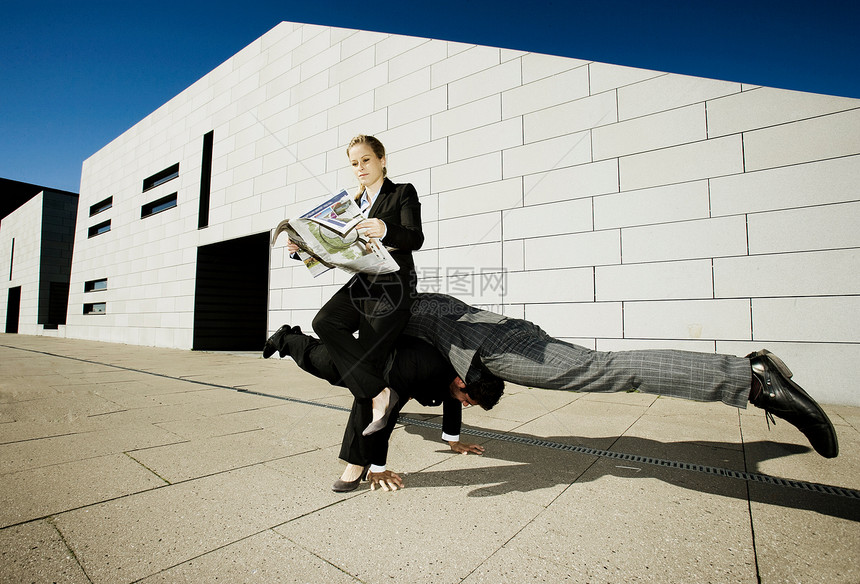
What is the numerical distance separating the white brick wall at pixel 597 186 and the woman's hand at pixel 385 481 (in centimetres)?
381

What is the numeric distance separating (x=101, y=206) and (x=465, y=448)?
20935mm

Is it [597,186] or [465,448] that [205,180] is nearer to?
[597,186]

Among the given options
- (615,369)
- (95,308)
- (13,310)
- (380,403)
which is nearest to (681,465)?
(615,369)

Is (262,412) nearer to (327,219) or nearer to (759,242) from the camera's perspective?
(327,219)

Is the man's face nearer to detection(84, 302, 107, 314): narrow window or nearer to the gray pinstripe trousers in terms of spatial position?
the gray pinstripe trousers

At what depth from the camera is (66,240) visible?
23.5 meters

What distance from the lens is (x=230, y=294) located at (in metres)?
12.0

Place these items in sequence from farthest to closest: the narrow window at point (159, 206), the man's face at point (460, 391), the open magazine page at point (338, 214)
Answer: the narrow window at point (159, 206) → the man's face at point (460, 391) → the open magazine page at point (338, 214)

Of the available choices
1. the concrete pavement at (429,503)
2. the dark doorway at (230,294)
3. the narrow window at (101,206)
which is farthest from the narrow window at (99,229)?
the concrete pavement at (429,503)

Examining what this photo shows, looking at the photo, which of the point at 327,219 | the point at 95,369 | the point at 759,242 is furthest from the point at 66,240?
the point at 759,242

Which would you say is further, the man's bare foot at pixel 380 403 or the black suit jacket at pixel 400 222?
the black suit jacket at pixel 400 222

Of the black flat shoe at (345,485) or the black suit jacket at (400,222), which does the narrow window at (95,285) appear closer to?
the black suit jacket at (400,222)

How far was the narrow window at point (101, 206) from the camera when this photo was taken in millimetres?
16816

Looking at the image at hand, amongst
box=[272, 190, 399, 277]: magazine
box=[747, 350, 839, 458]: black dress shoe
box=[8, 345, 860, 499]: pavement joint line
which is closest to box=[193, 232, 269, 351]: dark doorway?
box=[8, 345, 860, 499]: pavement joint line
